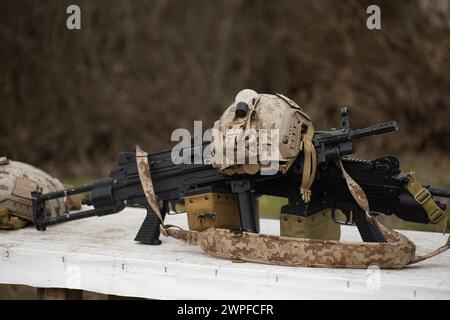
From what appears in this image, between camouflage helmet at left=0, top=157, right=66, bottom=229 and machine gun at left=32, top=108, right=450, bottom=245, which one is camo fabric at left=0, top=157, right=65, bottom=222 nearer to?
camouflage helmet at left=0, top=157, right=66, bottom=229

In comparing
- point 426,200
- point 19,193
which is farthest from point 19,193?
point 426,200

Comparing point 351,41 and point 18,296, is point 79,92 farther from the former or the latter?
point 18,296

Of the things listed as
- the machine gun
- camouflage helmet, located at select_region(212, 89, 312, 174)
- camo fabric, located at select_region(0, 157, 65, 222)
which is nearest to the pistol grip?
the machine gun

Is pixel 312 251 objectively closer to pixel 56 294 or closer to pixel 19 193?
pixel 56 294

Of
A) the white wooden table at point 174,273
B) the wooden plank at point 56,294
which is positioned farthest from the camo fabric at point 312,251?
the wooden plank at point 56,294

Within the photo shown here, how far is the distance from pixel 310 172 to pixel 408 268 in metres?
0.70

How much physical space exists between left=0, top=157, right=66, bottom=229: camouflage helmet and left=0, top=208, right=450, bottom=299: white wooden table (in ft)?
0.39

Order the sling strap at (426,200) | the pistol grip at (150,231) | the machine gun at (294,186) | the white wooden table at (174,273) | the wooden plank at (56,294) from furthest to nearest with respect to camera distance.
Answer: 1. the pistol grip at (150,231)
2. the wooden plank at (56,294)
3. the machine gun at (294,186)
4. the sling strap at (426,200)
5. the white wooden table at (174,273)

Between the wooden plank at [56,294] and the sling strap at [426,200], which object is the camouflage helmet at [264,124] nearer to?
the sling strap at [426,200]

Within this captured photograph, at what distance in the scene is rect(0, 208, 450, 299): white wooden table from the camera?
3258 millimetres

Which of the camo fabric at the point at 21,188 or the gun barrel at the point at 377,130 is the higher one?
the gun barrel at the point at 377,130

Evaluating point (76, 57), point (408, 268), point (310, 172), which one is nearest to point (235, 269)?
point (310, 172)

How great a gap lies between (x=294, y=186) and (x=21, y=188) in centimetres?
197

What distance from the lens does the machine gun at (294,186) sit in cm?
368
